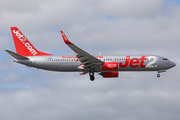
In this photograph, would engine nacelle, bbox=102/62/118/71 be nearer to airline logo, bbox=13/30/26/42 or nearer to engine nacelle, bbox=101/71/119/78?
engine nacelle, bbox=101/71/119/78

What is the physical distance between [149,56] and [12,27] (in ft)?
97.8

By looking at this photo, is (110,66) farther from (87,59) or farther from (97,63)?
(87,59)

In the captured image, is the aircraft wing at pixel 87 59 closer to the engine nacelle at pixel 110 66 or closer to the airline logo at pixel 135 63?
the engine nacelle at pixel 110 66

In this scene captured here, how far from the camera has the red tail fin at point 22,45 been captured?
69.8 meters

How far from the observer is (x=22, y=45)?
70.9 meters

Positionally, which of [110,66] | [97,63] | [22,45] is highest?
[22,45]

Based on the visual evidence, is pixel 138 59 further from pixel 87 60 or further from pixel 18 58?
pixel 18 58

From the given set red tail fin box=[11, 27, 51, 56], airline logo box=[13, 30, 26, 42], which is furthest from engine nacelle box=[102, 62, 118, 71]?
airline logo box=[13, 30, 26, 42]

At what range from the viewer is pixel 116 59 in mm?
66062

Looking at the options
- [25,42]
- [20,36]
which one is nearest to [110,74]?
[25,42]

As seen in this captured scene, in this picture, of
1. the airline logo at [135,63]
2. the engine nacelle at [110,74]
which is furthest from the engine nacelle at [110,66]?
the engine nacelle at [110,74]

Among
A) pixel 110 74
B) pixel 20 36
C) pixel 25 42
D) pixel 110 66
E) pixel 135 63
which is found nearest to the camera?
pixel 110 66

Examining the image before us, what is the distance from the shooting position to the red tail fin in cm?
6981

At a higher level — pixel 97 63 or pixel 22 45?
pixel 22 45
